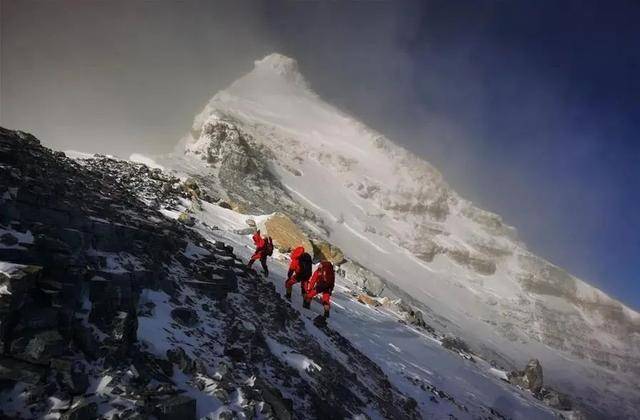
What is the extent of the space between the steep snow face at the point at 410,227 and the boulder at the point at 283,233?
12.6 m

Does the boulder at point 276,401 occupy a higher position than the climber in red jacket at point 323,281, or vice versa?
the climber in red jacket at point 323,281

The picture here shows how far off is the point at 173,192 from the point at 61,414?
63.9 ft

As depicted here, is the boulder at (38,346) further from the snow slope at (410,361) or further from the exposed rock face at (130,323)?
the snow slope at (410,361)

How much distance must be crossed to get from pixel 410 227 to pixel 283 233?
170 ft

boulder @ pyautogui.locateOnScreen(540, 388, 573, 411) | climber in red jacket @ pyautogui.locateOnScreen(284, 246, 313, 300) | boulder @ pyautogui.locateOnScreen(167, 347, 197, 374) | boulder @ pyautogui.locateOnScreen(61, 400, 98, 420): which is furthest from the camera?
boulder @ pyautogui.locateOnScreen(540, 388, 573, 411)

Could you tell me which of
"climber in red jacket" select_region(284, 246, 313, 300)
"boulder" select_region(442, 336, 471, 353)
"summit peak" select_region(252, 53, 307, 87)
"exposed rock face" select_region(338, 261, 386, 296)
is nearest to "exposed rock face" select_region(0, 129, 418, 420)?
"climber in red jacket" select_region(284, 246, 313, 300)

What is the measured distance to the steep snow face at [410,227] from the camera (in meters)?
50.1

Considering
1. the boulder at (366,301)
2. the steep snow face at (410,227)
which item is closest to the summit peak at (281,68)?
the steep snow face at (410,227)

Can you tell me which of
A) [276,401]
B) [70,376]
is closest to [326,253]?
[276,401]

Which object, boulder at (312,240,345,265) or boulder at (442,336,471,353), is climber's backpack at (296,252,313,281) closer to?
boulder at (442,336,471,353)

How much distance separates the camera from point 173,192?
23.4m

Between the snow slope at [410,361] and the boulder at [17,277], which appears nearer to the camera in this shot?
the boulder at [17,277]

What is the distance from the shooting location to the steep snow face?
5009cm

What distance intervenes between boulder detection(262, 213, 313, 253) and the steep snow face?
12.6m
